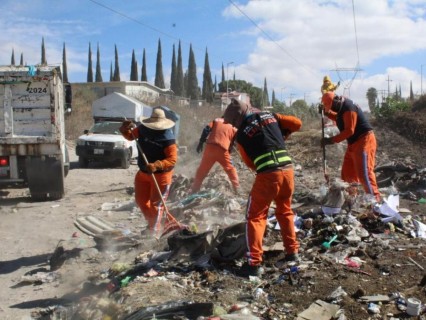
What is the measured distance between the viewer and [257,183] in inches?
189

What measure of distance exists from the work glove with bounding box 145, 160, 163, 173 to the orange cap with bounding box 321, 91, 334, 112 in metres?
2.62

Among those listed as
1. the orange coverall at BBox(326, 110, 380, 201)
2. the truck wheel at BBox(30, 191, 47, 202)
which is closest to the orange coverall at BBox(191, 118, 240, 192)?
the orange coverall at BBox(326, 110, 380, 201)

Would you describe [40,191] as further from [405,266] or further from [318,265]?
[405,266]

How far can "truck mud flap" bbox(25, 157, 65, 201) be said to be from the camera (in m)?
9.67

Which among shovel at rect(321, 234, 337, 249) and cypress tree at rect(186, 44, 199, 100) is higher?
cypress tree at rect(186, 44, 199, 100)

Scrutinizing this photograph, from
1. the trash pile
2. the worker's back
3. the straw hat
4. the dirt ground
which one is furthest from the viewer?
the worker's back

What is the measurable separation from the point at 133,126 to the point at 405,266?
3.59 meters

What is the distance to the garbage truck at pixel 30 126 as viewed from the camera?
9.59m

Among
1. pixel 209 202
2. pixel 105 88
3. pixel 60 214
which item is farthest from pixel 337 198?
pixel 105 88

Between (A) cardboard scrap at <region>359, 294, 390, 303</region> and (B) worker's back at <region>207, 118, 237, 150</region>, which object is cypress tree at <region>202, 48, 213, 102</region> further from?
(A) cardboard scrap at <region>359, 294, 390, 303</region>

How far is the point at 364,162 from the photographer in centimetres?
703

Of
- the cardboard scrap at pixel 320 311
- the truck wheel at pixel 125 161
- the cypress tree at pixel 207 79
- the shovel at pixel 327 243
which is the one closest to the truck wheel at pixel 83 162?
the truck wheel at pixel 125 161

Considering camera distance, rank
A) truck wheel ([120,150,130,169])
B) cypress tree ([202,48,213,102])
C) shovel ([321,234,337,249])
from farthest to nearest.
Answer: cypress tree ([202,48,213,102])
truck wheel ([120,150,130,169])
shovel ([321,234,337,249])

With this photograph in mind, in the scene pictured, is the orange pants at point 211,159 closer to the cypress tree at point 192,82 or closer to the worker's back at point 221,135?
the worker's back at point 221,135
